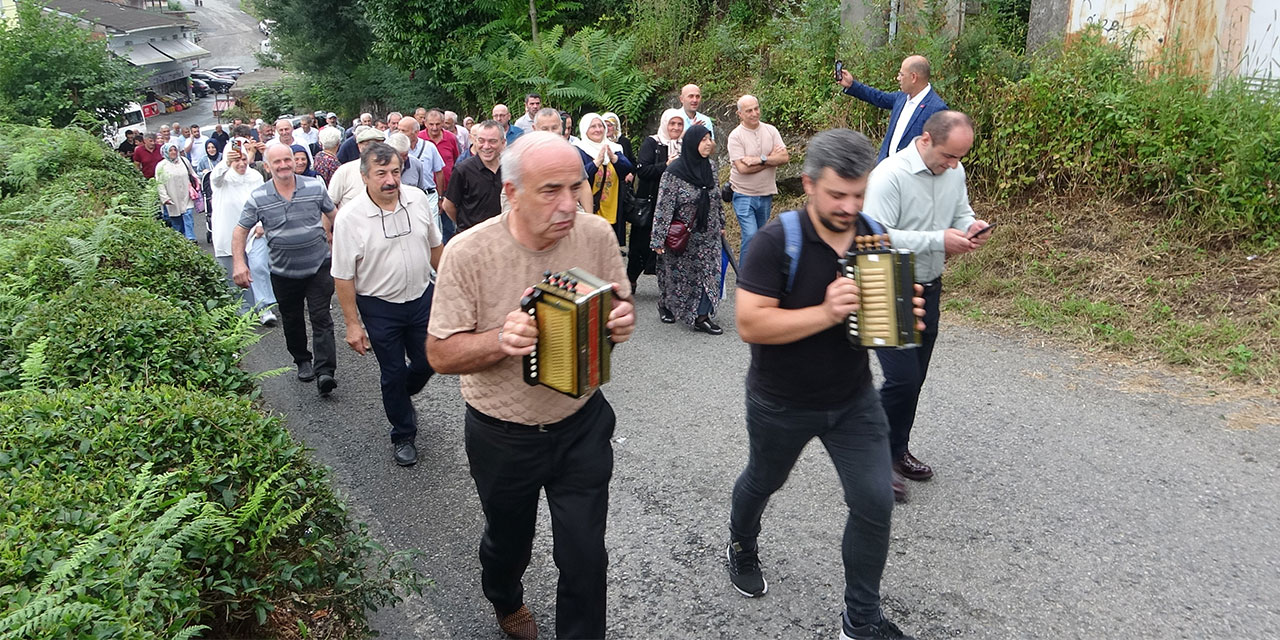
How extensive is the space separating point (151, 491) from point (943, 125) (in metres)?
3.67

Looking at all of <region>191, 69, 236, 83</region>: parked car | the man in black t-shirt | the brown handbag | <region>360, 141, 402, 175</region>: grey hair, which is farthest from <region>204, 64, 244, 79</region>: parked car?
the man in black t-shirt

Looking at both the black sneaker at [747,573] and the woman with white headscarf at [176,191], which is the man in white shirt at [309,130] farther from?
the black sneaker at [747,573]

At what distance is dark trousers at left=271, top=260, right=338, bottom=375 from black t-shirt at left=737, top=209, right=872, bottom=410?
4.75 metres

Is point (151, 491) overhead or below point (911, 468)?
overhead

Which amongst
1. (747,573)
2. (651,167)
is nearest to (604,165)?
(651,167)

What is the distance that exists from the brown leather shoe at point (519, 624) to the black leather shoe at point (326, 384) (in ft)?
12.6

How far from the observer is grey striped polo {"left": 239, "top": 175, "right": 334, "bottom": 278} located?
7129 millimetres

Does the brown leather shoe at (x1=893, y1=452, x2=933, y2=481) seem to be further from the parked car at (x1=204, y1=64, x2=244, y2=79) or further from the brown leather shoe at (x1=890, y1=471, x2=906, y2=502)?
the parked car at (x1=204, y1=64, x2=244, y2=79)

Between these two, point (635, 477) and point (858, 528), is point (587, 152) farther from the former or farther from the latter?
point (858, 528)

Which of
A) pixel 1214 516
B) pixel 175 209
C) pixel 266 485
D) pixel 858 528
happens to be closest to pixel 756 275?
pixel 858 528

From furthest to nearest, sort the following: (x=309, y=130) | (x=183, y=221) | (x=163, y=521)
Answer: (x=309, y=130)
(x=183, y=221)
(x=163, y=521)

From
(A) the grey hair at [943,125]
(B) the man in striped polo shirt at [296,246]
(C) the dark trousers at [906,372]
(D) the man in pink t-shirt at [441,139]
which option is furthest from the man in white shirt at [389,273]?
(D) the man in pink t-shirt at [441,139]

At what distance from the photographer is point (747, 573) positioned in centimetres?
411

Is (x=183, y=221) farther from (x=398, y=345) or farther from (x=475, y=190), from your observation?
(x=398, y=345)
